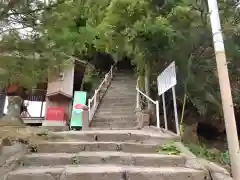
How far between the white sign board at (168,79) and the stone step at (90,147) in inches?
63.2

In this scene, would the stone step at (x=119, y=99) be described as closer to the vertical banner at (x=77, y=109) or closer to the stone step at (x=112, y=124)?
the vertical banner at (x=77, y=109)

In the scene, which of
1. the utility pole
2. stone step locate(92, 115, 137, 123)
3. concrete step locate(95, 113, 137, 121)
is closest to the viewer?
the utility pole

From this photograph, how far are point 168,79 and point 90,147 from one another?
2.48 metres

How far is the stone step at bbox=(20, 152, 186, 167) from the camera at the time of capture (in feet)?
12.2

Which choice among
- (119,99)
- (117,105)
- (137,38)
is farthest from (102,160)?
(119,99)

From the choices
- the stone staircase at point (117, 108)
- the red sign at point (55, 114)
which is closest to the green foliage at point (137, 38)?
the stone staircase at point (117, 108)

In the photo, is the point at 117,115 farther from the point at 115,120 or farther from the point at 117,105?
the point at 117,105

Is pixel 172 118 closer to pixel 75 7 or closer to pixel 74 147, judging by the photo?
pixel 74 147

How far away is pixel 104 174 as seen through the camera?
3.18 metres

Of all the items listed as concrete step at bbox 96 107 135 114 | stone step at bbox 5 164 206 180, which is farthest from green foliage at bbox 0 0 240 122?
concrete step at bbox 96 107 135 114

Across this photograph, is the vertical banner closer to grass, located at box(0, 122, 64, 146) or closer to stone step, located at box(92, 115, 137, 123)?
stone step, located at box(92, 115, 137, 123)

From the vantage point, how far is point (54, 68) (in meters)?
4.49

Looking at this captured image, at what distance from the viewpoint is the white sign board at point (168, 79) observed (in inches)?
213

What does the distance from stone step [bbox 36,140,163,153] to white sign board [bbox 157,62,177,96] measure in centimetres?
161
